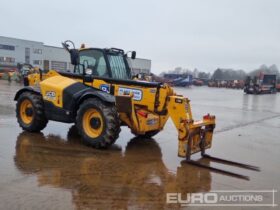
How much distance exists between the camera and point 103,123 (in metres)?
7.57

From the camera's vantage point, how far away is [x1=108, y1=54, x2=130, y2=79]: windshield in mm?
8922

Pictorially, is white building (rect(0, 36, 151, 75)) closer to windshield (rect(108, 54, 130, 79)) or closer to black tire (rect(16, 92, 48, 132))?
windshield (rect(108, 54, 130, 79))

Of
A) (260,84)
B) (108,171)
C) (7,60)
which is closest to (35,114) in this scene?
(108,171)

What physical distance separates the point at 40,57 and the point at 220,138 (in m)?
67.1

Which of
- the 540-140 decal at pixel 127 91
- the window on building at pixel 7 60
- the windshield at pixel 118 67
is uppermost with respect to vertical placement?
the window on building at pixel 7 60

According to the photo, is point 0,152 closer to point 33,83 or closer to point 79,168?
point 79,168

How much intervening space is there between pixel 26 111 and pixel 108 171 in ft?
13.6

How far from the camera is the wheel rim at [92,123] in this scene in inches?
308

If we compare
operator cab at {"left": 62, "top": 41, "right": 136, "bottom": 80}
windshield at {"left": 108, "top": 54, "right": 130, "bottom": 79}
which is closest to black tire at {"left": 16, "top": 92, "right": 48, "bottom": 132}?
operator cab at {"left": 62, "top": 41, "right": 136, "bottom": 80}

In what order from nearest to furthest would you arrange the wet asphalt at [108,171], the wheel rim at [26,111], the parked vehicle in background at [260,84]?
1. the wet asphalt at [108,171]
2. the wheel rim at [26,111]
3. the parked vehicle in background at [260,84]

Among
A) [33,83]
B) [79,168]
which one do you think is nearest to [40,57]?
[33,83]

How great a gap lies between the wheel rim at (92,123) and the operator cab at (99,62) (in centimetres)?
121

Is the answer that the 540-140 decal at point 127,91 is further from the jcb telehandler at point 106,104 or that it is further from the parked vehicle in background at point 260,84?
the parked vehicle in background at point 260,84

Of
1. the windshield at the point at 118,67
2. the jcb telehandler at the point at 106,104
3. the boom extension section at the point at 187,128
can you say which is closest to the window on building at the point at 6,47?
the jcb telehandler at the point at 106,104
